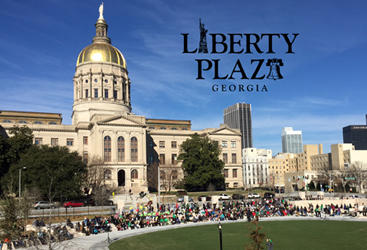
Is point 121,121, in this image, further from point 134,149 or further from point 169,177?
point 169,177

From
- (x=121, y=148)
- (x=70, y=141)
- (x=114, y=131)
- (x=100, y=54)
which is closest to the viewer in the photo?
(x=114, y=131)

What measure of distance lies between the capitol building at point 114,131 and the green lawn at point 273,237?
41213 millimetres

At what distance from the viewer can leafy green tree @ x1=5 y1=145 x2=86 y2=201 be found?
56500 millimetres

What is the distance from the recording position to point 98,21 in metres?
112

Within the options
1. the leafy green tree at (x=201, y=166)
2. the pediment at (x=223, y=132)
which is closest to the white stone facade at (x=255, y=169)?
the pediment at (x=223, y=132)

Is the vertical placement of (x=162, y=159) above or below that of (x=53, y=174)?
above

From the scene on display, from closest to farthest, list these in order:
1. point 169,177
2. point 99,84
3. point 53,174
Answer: point 53,174 → point 169,177 → point 99,84

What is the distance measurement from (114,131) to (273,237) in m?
55.7

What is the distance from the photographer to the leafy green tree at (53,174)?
56500mm

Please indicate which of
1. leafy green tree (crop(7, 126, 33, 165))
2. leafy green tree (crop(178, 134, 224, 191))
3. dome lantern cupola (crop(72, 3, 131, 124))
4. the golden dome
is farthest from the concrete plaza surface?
the golden dome

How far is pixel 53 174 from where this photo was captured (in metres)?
56.8

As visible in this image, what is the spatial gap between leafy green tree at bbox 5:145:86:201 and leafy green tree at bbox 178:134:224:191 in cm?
2740

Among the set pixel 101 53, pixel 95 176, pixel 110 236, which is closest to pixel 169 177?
pixel 95 176

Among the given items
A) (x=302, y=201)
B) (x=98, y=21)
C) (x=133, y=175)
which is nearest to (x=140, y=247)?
(x=302, y=201)
